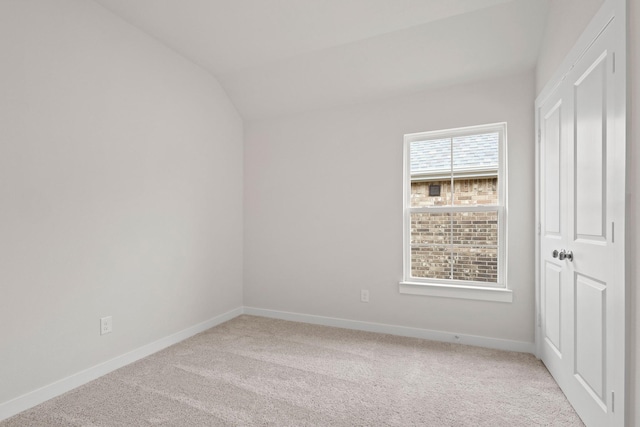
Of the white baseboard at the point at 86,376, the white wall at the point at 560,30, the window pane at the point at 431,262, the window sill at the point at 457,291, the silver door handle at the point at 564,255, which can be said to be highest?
the white wall at the point at 560,30

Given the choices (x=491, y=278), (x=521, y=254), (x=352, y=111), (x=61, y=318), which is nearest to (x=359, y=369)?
(x=491, y=278)

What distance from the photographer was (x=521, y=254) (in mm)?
2811

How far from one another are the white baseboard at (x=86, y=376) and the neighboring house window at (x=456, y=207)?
90.4 inches

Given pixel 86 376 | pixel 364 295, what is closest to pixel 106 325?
pixel 86 376

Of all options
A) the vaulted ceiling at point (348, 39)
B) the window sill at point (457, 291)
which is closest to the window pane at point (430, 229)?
the window sill at point (457, 291)

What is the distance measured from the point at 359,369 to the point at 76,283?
7.05 ft

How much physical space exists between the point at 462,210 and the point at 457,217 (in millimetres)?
93

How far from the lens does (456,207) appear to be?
3.09 meters

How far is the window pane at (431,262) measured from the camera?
319 centimetres

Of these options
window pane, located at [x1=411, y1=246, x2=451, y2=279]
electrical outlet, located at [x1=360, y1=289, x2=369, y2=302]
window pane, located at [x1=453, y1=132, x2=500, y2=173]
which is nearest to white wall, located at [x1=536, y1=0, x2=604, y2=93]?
window pane, located at [x1=453, y1=132, x2=500, y2=173]

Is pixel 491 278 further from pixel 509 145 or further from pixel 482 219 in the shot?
pixel 509 145

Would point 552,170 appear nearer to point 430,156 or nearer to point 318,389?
point 430,156

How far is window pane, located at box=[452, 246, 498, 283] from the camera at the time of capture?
3021mm

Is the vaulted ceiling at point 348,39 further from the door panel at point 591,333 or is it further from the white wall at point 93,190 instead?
the door panel at point 591,333
